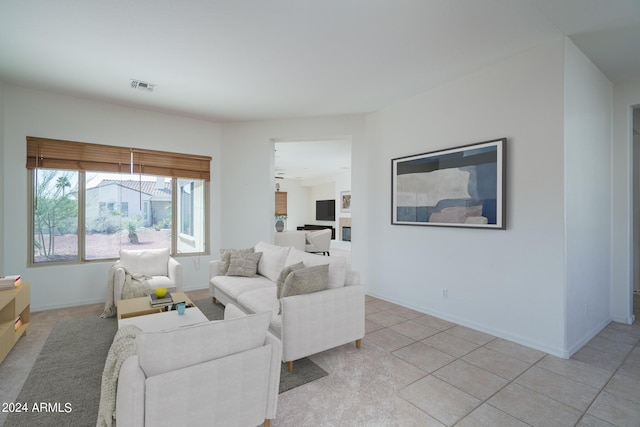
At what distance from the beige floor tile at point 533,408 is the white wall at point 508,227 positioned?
0.87 meters

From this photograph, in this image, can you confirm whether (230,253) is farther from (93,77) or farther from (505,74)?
(505,74)

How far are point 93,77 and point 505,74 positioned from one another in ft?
14.9

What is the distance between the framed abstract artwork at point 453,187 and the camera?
317 cm

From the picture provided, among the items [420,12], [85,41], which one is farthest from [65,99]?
[420,12]

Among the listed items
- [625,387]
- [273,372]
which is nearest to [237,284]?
[273,372]

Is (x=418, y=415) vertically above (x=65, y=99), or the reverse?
(x=65, y=99)

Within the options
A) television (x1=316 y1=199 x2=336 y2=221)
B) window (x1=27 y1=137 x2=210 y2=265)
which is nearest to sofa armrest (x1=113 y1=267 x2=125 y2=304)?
window (x1=27 y1=137 x2=210 y2=265)

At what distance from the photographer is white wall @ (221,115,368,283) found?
4918 millimetres

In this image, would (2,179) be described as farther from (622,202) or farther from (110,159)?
(622,202)

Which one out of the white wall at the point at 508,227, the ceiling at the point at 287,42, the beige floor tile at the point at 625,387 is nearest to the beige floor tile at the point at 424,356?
the white wall at the point at 508,227

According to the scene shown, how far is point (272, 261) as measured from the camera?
12.7 feet

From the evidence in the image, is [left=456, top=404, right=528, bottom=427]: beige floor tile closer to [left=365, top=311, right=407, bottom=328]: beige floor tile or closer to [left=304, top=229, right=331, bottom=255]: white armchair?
[left=365, top=311, right=407, bottom=328]: beige floor tile

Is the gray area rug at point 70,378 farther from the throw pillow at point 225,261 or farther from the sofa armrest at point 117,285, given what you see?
the throw pillow at point 225,261

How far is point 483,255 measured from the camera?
332 centimetres
